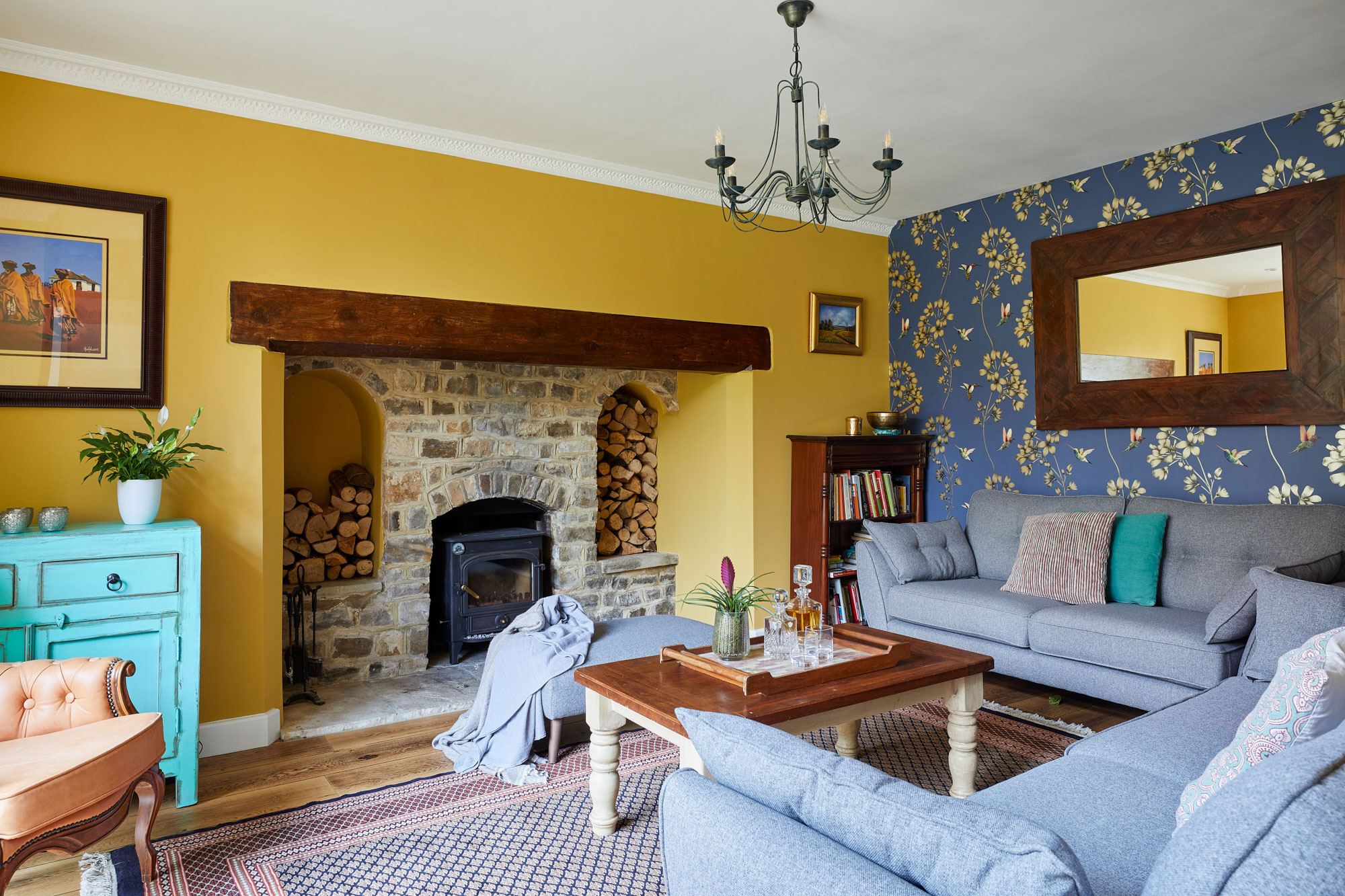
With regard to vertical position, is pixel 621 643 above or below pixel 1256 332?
below

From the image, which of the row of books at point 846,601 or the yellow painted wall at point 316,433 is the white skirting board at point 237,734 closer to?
the yellow painted wall at point 316,433

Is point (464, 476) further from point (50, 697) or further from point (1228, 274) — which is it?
point (1228, 274)

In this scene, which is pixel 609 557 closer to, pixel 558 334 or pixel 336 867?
pixel 558 334

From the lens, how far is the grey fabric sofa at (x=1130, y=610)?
10.3 feet

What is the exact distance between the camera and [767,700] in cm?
229

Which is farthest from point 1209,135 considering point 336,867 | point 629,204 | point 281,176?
point 336,867

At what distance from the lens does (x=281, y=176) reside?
3373 mm

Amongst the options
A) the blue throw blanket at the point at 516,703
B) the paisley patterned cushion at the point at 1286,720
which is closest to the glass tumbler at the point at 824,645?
the blue throw blanket at the point at 516,703

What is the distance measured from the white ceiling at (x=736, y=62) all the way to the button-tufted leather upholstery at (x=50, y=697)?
80.7 inches

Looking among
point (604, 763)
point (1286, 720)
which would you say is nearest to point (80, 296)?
point (604, 763)

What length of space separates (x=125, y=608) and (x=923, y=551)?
11.4 ft

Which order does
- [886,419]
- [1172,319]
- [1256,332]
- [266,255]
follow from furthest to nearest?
[886,419], [1172,319], [1256,332], [266,255]

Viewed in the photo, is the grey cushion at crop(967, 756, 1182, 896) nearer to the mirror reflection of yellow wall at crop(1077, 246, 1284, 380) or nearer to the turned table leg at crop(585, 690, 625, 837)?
the turned table leg at crop(585, 690, 625, 837)

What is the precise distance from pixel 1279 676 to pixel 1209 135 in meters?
3.16
